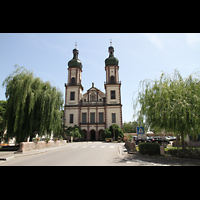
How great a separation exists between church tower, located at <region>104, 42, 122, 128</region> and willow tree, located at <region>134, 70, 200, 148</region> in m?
33.9

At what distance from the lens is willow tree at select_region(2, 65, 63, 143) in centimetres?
1700

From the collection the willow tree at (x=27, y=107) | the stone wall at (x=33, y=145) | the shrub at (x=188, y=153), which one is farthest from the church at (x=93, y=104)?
the shrub at (x=188, y=153)

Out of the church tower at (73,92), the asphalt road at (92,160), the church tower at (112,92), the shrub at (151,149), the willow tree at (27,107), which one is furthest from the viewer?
the church tower at (73,92)

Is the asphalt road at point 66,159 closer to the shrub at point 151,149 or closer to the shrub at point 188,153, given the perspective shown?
the shrub at point 151,149

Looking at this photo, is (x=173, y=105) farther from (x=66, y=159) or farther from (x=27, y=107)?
(x=27, y=107)

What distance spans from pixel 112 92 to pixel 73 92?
1217 cm

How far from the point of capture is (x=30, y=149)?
16.2 metres

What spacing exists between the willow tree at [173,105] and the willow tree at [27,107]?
37.8 feet

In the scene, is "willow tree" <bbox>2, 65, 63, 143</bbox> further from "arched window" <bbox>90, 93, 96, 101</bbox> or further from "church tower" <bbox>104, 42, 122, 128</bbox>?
"arched window" <bbox>90, 93, 96, 101</bbox>

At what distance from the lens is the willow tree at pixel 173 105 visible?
1008 cm

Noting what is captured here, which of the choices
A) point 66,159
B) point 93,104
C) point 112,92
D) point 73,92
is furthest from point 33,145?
point 112,92

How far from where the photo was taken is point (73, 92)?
163 ft
